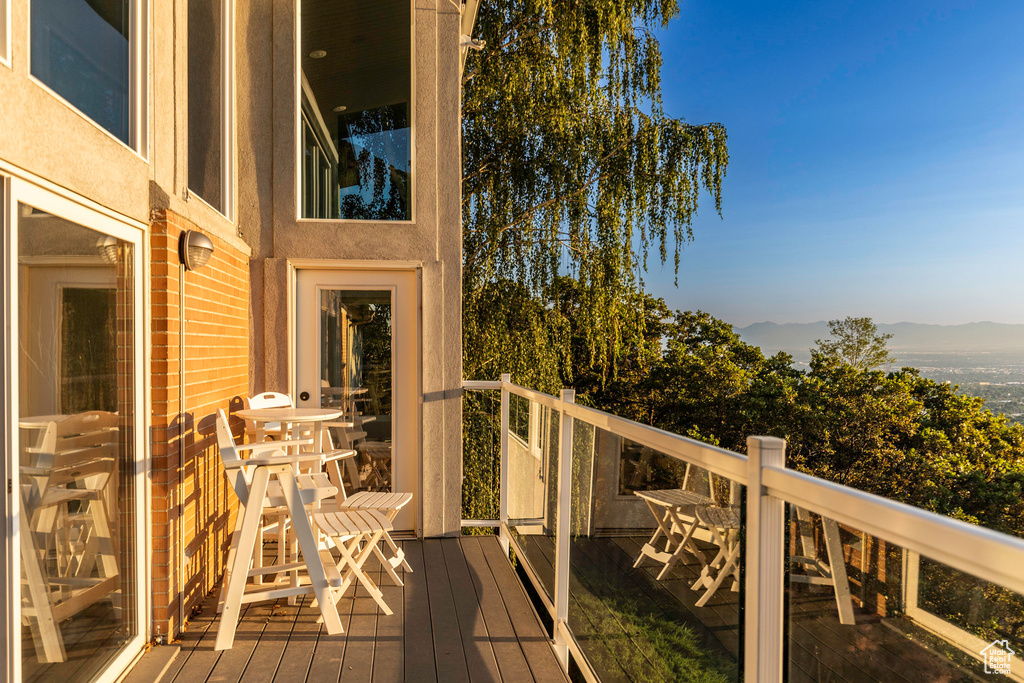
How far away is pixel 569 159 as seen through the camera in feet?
28.0

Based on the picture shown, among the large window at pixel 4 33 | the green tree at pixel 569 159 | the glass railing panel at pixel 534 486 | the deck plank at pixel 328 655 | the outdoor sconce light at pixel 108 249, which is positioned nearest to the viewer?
the large window at pixel 4 33

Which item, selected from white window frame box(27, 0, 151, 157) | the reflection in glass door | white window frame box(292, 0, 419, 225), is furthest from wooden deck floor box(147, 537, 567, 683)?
white window frame box(292, 0, 419, 225)

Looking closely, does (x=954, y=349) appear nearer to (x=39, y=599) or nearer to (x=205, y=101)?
(x=205, y=101)

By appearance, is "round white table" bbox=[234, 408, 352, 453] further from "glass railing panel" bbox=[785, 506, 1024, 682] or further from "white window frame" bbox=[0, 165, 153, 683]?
"glass railing panel" bbox=[785, 506, 1024, 682]

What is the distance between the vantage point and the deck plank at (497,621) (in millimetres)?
2850

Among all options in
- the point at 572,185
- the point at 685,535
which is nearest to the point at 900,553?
the point at 685,535

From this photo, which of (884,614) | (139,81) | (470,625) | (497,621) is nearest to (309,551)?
(470,625)

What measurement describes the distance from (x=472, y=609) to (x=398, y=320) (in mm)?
2177

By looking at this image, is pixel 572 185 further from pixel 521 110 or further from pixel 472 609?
pixel 472 609

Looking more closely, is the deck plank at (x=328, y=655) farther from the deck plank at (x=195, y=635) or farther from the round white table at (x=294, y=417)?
the round white table at (x=294, y=417)

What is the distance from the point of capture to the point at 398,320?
4.93 m

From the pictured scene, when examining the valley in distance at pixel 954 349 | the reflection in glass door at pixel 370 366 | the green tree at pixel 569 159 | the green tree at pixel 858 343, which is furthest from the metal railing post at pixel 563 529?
the green tree at pixel 858 343

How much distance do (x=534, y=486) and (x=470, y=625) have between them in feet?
2.78

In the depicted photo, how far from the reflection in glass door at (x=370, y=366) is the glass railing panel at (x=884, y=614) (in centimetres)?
384
